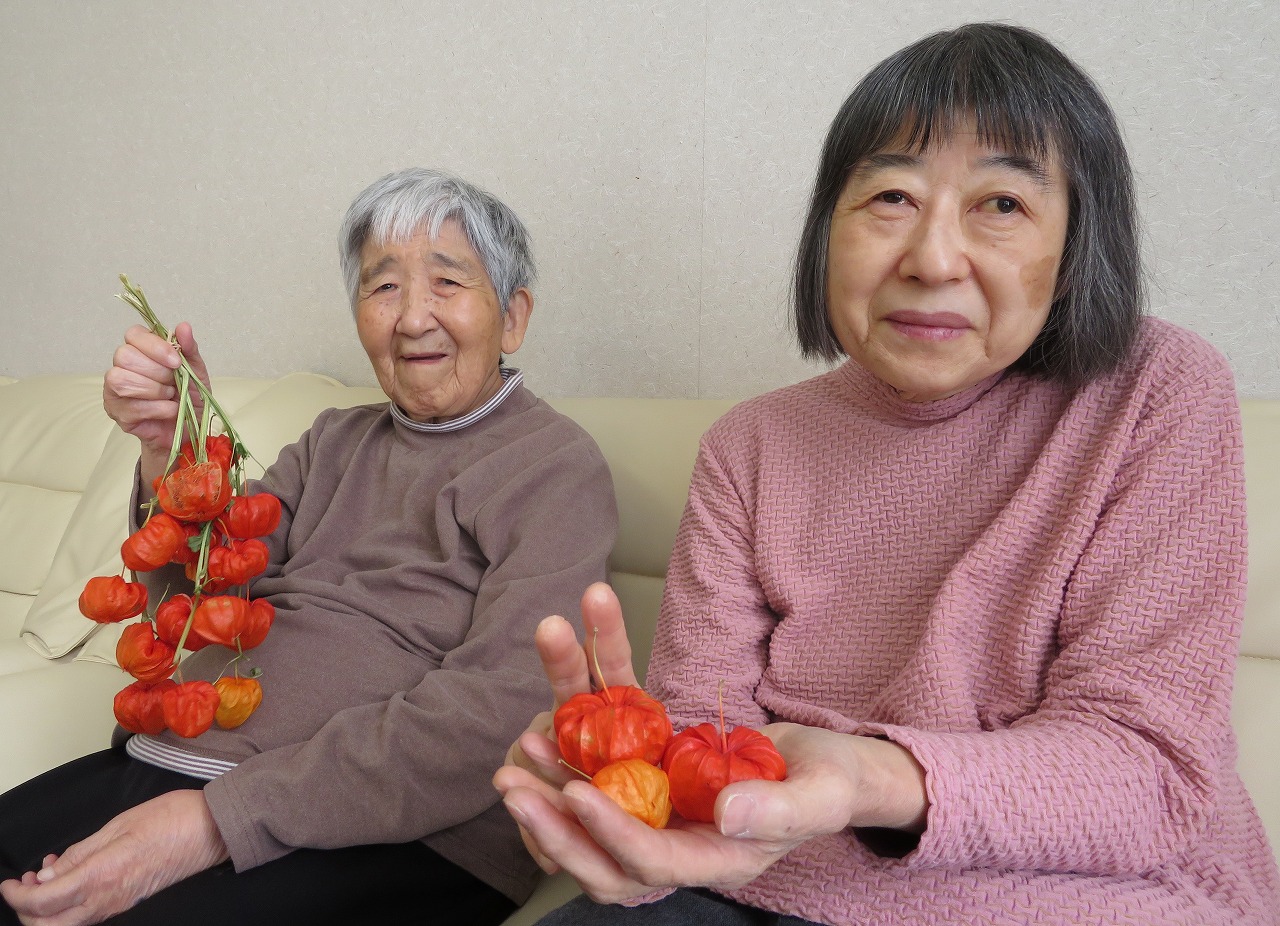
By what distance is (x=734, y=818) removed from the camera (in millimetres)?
515

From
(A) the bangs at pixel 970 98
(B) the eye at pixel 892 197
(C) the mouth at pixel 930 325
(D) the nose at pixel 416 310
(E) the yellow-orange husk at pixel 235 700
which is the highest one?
(A) the bangs at pixel 970 98

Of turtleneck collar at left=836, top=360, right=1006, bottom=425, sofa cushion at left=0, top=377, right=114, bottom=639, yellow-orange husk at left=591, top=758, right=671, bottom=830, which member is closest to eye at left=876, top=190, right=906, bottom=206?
turtleneck collar at left=836, top=360, right=1006, bottom=425

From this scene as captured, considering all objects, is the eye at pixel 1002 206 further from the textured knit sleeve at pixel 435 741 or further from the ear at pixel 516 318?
the ear at pixel 516 318

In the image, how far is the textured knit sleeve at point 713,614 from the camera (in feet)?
2.97

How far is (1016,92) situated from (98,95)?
103 inches

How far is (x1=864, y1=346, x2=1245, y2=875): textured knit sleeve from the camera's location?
0.65 m

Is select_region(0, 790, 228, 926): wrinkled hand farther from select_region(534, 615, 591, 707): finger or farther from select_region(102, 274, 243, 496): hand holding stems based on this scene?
select_region(534, 615, 591, 707): finger

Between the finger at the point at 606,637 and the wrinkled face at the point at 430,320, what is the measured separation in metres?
0.71

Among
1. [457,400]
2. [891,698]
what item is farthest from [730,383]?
[891,698]

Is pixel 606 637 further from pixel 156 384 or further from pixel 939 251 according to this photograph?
pixel 156 384

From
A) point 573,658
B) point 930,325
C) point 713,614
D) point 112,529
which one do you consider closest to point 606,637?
point 573,658

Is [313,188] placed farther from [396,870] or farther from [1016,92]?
[1016,92]

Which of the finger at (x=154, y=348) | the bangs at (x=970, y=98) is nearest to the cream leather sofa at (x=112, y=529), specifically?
the bangs at (x=970, y=98)

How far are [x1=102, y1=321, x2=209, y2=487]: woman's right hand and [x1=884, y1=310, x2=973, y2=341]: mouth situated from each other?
2.50 ft
